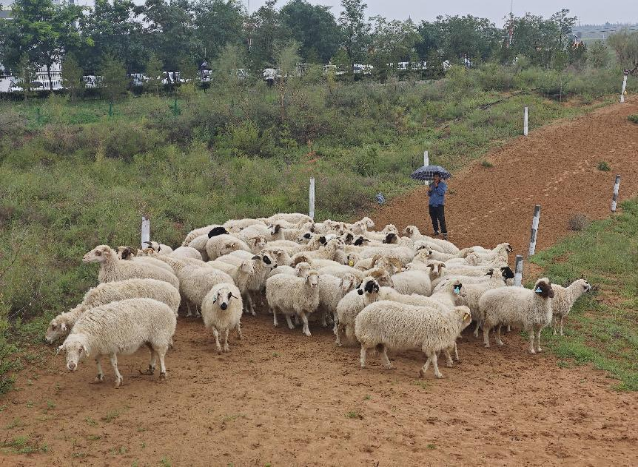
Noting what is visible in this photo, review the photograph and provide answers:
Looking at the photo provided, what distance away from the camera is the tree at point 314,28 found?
4869 centimetres

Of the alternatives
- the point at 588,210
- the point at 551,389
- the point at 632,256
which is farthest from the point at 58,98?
the point at 551,389

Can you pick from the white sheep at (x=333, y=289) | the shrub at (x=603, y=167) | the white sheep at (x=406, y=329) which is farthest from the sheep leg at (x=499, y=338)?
the shrub at (x=603, y=167)

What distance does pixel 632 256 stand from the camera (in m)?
14.5

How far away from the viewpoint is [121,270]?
417 inches

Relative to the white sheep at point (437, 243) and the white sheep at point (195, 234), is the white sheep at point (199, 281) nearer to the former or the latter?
the white sheep at point (195, 234)

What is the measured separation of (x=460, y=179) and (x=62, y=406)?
16.4 m

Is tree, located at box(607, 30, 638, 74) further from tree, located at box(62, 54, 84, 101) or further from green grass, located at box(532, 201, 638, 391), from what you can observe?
tree, located at box(62, 54, 84, 101)

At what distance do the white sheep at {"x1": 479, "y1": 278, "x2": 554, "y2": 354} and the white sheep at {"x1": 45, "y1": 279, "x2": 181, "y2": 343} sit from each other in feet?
16.2

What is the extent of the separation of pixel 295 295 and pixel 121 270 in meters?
3.00

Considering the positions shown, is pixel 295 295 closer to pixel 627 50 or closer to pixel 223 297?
pixel 223 297

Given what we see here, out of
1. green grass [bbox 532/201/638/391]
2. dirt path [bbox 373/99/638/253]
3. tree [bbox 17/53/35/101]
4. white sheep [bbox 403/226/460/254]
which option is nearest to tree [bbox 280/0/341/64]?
tree [bbox 17/53/35/101]

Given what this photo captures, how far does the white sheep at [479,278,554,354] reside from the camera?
960cm

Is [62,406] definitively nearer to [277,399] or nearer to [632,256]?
[277,399]

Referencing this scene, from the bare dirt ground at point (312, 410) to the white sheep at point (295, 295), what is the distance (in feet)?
1.15
